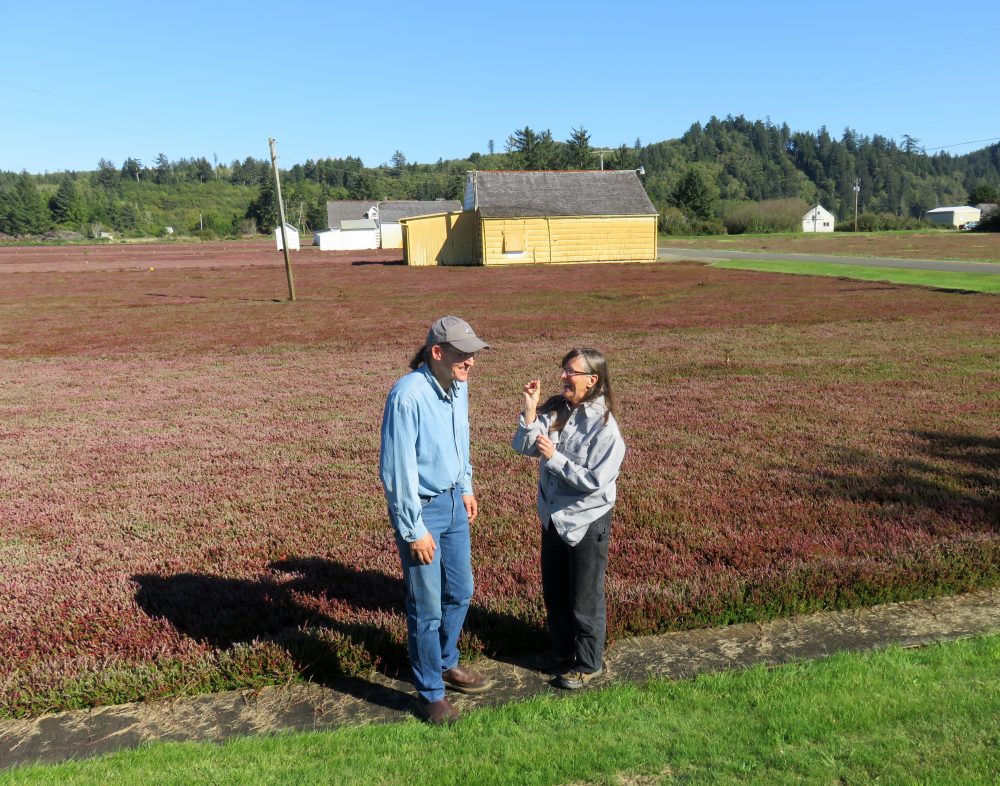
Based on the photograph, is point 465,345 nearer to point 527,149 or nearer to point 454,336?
point 454,336

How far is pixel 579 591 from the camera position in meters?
4.44

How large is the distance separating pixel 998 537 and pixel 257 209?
164 m

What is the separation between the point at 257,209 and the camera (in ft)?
517

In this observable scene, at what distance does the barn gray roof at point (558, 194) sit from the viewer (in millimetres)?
53250

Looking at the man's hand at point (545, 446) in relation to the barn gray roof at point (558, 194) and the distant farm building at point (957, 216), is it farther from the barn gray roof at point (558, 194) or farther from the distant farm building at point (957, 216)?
the distant farm building at point (957, 216)

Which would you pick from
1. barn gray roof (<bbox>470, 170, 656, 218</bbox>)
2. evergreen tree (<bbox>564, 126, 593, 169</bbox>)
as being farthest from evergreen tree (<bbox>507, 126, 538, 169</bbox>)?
barn gray roof (<bbox>470, 170, 656, 218</bbox>)

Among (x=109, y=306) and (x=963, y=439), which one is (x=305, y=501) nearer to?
(x=963, y=439)

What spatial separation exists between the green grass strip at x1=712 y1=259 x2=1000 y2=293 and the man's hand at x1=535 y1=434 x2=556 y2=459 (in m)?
27.9

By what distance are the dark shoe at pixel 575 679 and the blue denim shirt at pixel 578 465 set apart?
807mm

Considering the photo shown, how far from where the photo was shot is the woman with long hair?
4.21 meters

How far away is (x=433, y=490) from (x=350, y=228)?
353 ft

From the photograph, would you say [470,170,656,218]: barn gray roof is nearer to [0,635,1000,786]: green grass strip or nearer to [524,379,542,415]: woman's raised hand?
[524,379,542,415]: woman's raised hand

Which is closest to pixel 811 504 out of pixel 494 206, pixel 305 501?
pixel 305 501

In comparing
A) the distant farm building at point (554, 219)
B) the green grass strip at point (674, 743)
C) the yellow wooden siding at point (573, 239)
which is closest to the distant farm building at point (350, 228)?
the distant farm building at point (554, 219)
